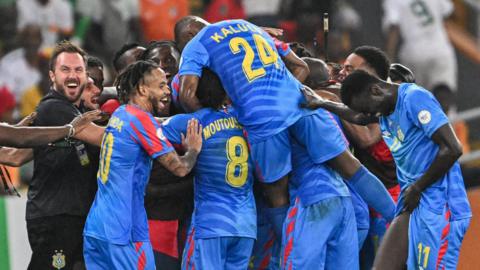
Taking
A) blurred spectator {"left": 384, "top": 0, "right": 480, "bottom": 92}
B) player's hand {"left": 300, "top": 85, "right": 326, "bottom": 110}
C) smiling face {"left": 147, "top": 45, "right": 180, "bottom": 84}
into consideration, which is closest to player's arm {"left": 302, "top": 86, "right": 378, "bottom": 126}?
player's hand {"left": 300, "top": 85, "right": 326, "bottom": 110}

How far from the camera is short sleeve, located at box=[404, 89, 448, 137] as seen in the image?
7926mm

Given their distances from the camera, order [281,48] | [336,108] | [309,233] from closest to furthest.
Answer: [309,233]
[336,108]
[281,48]

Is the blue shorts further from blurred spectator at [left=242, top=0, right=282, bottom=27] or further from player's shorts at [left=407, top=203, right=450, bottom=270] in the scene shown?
blurred spectator at [left=242, top=0, right=282, bottom=27]

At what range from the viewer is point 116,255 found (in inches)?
311

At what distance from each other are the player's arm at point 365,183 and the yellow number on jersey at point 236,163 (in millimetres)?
639

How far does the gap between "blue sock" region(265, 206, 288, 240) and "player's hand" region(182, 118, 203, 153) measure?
809 millimetres

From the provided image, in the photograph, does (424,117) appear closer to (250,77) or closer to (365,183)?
(365,183)

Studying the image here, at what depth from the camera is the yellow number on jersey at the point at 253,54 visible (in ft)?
27.7

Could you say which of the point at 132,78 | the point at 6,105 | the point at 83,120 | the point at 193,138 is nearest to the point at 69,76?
the point at 83,120

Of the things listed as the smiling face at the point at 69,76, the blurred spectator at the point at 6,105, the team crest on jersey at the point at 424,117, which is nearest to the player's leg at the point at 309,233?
the team crest on jersey at the point at 424,117

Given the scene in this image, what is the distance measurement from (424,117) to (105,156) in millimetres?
2039

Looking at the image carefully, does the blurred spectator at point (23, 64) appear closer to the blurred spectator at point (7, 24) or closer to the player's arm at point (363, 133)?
the blurred spectator at point (7, 24)

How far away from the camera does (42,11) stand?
540 inches

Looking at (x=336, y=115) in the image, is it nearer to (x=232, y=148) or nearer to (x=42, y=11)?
(x=232, y=148)
